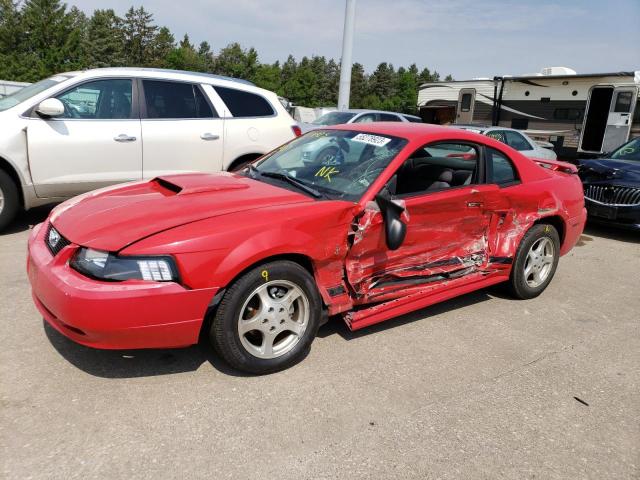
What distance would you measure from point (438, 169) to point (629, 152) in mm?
5902

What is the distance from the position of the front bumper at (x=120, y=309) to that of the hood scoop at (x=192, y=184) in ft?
2.65

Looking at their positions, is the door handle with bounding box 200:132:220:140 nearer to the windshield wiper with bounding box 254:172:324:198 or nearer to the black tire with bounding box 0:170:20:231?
the black tire with bounding box 0:170:20:231

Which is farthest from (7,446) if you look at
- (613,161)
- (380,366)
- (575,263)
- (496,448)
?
(613,161)

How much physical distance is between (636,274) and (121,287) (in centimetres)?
542

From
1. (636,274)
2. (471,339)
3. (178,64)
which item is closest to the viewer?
(471,339)

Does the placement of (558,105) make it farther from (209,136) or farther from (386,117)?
(209,136)

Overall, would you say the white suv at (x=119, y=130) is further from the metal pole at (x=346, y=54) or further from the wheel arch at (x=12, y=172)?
the metal pole at (x=346, y=54)

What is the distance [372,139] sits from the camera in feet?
12.2

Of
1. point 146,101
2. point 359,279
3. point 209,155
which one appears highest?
point 146,101

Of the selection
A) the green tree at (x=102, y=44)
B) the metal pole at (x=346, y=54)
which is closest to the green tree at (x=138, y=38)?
the green tree at (x=102, y=44)

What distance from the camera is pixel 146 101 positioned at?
5762mm

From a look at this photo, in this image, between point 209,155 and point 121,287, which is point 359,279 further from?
point 209,155

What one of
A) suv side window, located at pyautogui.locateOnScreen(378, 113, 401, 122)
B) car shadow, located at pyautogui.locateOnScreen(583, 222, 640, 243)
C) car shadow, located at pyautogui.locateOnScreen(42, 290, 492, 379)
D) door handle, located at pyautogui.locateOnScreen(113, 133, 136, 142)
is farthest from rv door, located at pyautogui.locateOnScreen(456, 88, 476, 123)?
car shadow, located at pyautogui.locateOnScreen(42, 290, 492, 379)

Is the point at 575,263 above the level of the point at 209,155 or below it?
below
